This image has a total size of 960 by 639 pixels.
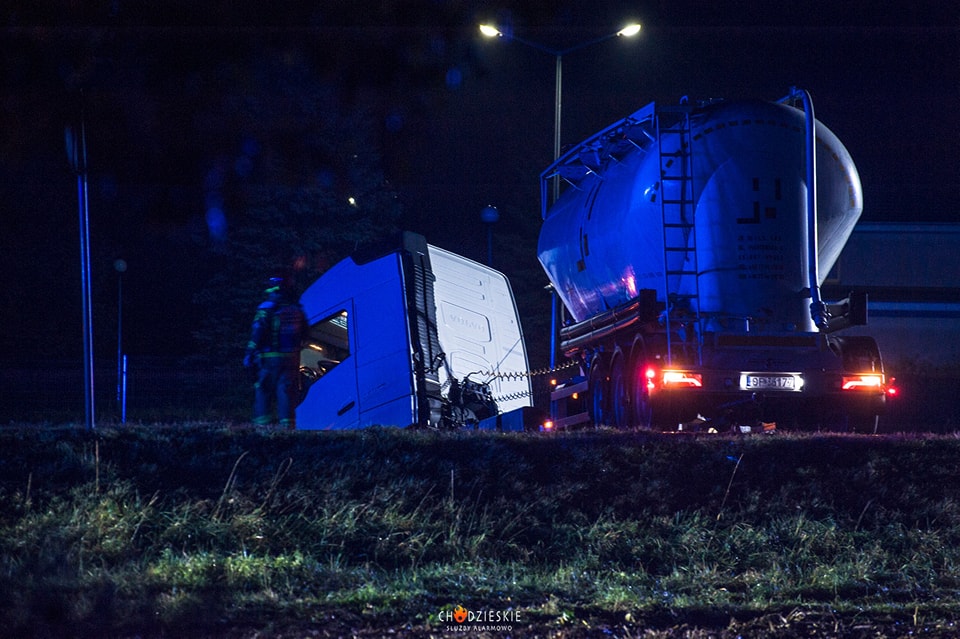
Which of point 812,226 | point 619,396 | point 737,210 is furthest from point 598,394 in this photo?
point 812,226

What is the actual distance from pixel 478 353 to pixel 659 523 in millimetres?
6392

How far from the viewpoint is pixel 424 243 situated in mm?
13500

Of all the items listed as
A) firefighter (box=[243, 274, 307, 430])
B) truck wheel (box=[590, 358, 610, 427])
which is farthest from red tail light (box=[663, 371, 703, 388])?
firefighter (box=[243, 274, 307, 430])

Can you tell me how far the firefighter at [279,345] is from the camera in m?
12.9

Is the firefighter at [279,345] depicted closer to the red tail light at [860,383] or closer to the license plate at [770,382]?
the license plate at [770,382]

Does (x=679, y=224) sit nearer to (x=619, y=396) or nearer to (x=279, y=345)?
(x=619, y=396)

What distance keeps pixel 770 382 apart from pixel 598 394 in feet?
10.2

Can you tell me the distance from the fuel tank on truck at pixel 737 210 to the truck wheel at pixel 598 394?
177cm

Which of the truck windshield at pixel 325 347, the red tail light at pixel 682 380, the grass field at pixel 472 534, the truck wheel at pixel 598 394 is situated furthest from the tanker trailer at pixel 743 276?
the truck windshield at pixel 325 347

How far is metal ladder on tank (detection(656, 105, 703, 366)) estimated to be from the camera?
12125 mm

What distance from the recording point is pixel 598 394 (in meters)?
14.3

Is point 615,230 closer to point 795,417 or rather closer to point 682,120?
point 682,120

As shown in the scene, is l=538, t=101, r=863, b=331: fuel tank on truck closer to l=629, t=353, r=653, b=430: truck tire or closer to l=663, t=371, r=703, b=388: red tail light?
l=663, t=371, r=703, b=388: red tail light

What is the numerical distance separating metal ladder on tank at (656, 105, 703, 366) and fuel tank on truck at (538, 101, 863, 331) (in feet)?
0.04
